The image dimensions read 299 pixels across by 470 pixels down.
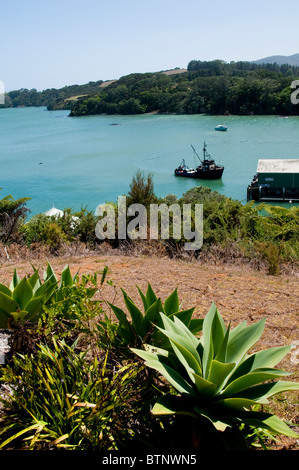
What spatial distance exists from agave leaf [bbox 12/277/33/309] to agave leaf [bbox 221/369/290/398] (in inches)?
59.0

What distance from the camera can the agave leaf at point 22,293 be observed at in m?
2.77

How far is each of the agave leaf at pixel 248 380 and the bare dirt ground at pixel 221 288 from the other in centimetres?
61

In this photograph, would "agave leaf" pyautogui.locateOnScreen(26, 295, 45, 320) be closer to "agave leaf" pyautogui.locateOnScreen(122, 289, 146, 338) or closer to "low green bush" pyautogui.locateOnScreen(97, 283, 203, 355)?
"low green bush" pyautogui.locateOnScreen(97, 283, 203, 355)

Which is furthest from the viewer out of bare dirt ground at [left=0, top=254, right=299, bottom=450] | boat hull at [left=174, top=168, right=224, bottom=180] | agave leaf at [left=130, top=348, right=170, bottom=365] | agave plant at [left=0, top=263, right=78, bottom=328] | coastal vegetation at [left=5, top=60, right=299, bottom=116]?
coastal vegetation at [left=5, top=60, right=299, bottom=116]

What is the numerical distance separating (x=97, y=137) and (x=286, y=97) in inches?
1483

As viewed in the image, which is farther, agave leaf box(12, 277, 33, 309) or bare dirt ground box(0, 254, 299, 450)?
bare dirt ground box(0, 254, 299, 450)

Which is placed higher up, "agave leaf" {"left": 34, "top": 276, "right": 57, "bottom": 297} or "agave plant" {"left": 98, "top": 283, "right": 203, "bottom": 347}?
"agave leaf" {"left": 34, "top": 276, "right": 57, "bottom": 297}

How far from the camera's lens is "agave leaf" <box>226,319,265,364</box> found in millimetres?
2195

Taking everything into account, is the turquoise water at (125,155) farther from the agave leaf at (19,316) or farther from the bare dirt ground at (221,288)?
the agave leaf at (19,316)
